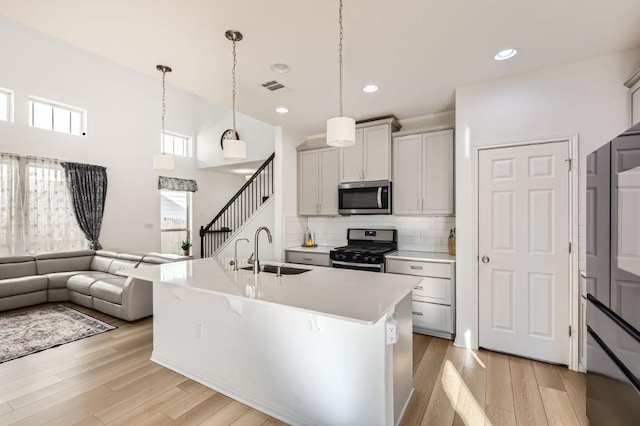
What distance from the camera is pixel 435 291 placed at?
3.40 meters

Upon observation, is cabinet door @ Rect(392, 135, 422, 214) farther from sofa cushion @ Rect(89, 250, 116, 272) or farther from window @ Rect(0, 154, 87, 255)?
window @ Rect(0, 154, 87, 255)

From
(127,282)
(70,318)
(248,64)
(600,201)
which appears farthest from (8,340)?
(600,201)

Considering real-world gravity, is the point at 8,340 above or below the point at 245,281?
below

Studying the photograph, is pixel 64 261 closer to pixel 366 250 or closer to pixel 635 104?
pixel 366 250

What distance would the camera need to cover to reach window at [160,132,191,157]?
7727mm

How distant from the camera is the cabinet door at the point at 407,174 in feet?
12.7

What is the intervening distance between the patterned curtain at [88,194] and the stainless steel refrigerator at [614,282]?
737 cm

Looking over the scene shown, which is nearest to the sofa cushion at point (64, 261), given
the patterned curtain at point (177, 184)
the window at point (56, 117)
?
the patterned curtain at point (177, 184)

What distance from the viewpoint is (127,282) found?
3.86 metres

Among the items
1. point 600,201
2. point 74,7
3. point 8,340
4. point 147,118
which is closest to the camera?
point 600,201

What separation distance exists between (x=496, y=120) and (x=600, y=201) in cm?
157

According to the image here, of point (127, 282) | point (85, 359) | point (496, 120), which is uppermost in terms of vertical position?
point (496, 120)

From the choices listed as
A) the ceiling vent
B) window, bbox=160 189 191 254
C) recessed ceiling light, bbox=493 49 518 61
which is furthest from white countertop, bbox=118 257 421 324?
window, bbox=160 189 191 254

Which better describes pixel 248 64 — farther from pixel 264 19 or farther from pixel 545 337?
pixel 545 337
